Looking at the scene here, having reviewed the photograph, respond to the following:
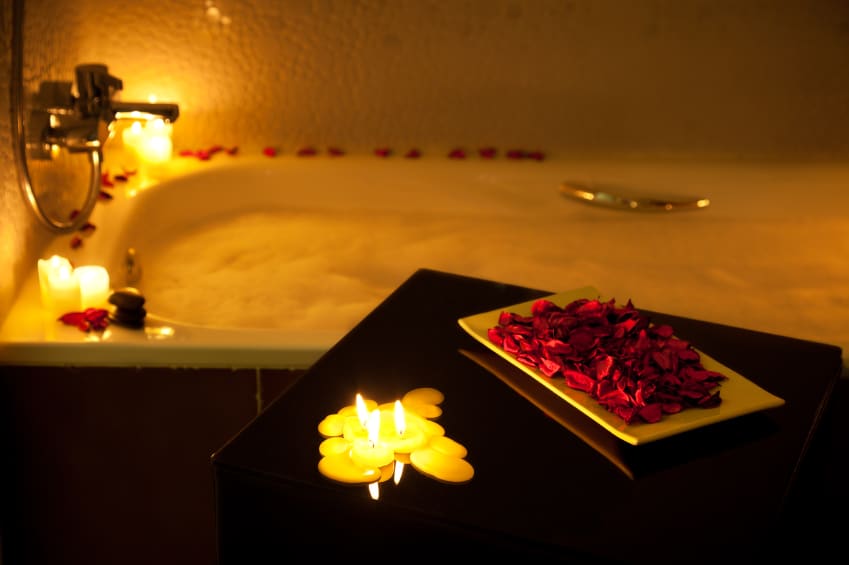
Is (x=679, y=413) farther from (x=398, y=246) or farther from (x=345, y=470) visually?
(x=398, y=246)

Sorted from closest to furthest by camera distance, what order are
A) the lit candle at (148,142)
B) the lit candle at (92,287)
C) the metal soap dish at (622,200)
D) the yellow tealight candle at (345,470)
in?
the yellow tealight candle at (345,470) < the lit candle at (92,287) < the lit candle at (148,142) < the metal soap dish at (622,200)

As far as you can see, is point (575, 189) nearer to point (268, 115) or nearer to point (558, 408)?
point (268, 115)

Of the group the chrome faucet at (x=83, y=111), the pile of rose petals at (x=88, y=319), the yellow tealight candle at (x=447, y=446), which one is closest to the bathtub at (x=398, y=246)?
the pile of rose petals at (x=88, y=319)

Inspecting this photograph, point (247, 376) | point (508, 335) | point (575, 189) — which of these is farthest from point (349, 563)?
point (575, 189)

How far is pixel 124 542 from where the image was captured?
1.44 m

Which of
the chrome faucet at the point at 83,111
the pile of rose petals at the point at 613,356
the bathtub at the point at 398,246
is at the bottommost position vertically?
the bathtub at the point at 398,246

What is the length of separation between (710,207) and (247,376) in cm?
152

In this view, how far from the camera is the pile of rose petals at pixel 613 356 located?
0.89 m

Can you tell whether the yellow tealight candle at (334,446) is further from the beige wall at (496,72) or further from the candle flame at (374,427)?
the beige wall at (496,72)

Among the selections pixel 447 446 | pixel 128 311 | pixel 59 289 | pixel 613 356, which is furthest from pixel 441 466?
pixel 59 289

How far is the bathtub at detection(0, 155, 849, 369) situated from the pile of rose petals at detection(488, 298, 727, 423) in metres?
0.46

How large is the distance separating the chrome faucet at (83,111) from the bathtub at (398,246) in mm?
197

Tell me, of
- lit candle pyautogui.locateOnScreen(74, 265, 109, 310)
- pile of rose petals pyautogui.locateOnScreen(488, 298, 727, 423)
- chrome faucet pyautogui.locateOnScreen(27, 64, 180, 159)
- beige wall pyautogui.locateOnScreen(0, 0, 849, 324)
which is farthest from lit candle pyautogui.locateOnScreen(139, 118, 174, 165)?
pile of rose petals pyautogui.locateOnScreen(488, 298, 727, 423)

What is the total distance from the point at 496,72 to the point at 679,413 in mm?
1698
